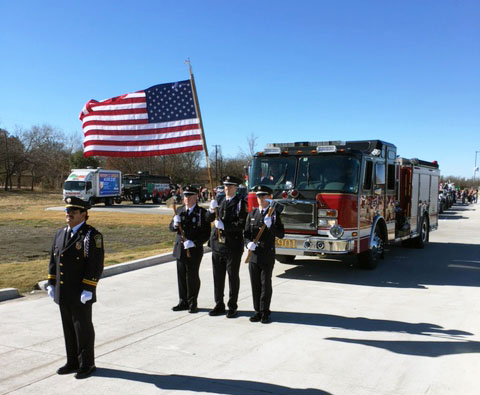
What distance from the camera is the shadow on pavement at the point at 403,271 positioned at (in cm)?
912

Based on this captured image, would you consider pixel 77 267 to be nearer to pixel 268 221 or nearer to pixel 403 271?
pixel 268 221

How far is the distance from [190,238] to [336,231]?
11.4ft

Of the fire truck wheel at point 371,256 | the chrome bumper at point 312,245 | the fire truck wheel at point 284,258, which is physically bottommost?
the fire truck wheel at point 284,258

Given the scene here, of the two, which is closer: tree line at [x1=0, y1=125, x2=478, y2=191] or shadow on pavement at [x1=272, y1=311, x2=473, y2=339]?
shadow on pavement at [x1=272, y1=311, x2=473, y2=339]

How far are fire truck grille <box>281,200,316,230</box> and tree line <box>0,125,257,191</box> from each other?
171 ft

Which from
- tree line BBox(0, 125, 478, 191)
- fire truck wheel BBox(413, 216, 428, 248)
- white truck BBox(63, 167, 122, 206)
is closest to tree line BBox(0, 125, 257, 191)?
tree line BBox(0, 125, 478, 191)

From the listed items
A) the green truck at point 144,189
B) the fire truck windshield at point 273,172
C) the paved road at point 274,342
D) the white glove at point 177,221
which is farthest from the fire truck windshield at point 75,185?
the white glove at point 177,221

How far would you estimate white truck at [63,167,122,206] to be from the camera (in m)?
36.5

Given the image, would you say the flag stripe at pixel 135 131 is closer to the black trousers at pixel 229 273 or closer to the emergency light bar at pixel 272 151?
the black trousers at pixel 229 273

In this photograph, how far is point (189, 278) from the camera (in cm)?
660

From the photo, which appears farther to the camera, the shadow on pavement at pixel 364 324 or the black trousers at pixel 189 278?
the black trousers at pixel 189 278

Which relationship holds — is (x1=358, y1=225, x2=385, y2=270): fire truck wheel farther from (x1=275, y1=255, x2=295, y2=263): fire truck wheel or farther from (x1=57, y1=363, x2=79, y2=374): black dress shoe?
(x1=57, y1=363, x2=79, y2=374): black dress shoe

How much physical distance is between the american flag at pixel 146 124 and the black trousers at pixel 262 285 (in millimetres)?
2395

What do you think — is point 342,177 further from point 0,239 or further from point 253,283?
point 0,239
